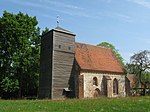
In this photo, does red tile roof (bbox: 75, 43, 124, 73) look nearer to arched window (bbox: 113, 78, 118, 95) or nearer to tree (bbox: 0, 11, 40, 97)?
arched window (bbox: 113, 78, 118, 95)

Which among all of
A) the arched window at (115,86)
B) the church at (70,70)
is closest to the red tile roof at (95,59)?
the church at (70,70)

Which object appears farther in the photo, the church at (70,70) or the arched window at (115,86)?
the arched window at (115,86)

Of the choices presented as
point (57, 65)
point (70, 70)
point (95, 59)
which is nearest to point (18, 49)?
point (57, 65)

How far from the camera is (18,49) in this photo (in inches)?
1628

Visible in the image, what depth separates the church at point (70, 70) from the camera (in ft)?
119

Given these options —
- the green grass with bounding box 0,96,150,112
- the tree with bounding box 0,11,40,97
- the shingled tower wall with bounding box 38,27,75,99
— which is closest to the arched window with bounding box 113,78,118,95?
the shingled tower wall with bounding box 38,27,75,99

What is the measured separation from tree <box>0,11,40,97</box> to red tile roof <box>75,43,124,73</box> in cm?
911

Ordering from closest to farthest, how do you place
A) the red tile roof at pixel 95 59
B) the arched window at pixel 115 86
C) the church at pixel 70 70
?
1. the church at pixel 70 70
2. the red tile roof at pixel 95 59
3. the arched window at pixel 115 86

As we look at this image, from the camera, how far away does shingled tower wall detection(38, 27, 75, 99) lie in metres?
35.7

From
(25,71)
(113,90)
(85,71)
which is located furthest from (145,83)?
(25,71)

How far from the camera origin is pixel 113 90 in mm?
43219

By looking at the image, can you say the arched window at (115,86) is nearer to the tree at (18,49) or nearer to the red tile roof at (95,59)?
the red tile roof at (95,59)

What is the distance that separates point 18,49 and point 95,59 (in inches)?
566

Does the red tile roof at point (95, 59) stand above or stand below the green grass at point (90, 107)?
above
